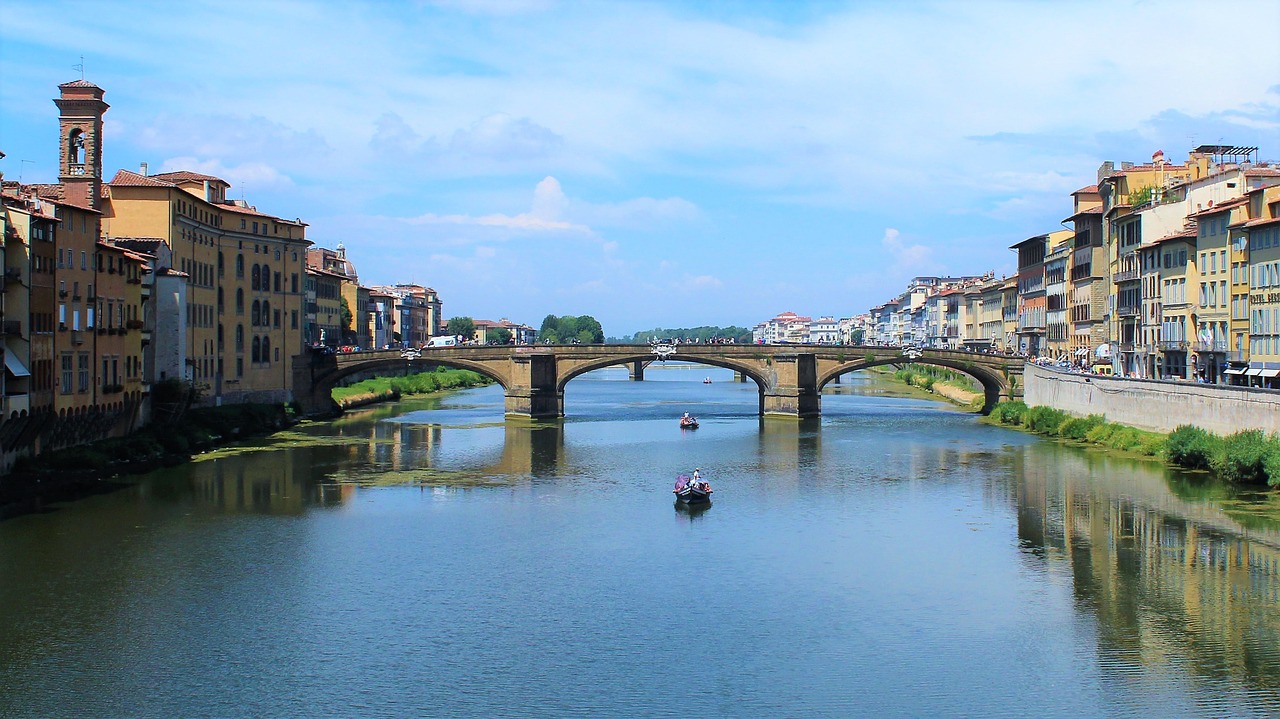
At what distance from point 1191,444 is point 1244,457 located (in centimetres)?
498

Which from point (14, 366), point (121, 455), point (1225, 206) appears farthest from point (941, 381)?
point (14, 366)

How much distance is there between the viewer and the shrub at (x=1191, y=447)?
5041cm

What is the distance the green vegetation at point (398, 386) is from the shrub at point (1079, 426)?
48449 millimetres

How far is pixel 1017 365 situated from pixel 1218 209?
1081 inches

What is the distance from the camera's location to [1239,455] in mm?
46719

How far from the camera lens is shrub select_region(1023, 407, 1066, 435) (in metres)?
70.3

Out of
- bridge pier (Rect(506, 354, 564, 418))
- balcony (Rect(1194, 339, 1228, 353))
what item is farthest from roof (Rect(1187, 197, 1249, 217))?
bridge pier (Rect(506, 354, 564, 418))

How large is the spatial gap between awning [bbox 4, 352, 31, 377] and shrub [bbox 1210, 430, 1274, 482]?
42.6 meters

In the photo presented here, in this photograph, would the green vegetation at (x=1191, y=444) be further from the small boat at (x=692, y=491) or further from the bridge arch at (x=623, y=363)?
the bridge arch at (x=623, y=363)

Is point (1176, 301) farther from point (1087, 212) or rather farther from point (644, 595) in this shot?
point (644, 595)

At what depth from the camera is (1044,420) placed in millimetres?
71688

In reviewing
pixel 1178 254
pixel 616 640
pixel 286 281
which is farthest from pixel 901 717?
pixel 286 281

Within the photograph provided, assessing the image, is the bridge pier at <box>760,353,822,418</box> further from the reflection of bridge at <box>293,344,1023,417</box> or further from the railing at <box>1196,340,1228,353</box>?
the railing at <box>1196,340,1228,353</box>

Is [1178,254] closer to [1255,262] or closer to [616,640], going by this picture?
[1255,262]
